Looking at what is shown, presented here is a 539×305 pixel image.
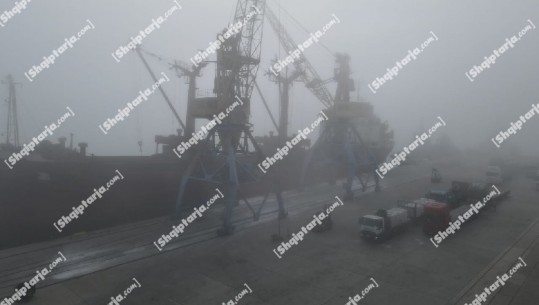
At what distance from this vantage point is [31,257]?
21734 mm

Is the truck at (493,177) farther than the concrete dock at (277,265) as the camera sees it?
Yes

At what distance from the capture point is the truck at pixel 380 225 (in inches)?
939

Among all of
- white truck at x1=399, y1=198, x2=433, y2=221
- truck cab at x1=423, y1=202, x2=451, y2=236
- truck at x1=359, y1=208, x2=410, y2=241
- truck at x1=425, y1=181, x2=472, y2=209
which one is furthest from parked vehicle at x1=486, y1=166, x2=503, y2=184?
truck at x1=359, y1=208, x2=410, y2=241

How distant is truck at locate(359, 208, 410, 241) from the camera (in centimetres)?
2384

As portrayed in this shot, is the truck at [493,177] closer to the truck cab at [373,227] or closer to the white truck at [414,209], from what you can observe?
the white truck at [414,209]

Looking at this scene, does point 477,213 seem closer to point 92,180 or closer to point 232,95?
point 232,95

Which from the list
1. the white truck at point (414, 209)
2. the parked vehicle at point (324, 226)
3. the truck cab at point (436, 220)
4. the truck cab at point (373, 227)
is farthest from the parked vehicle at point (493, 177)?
the truck cab at point (373, 227)

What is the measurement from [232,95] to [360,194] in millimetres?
24854

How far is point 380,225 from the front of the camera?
24000 mm

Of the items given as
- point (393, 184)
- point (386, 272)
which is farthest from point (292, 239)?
point (393, 184)

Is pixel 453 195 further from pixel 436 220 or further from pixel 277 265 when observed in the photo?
pixel 277 265

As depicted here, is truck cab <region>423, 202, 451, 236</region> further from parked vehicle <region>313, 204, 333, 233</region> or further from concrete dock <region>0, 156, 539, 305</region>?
parked vehicle <region>313, 204, 333, 233</region>

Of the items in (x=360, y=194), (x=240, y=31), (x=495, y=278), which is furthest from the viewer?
(x=360, y=194)

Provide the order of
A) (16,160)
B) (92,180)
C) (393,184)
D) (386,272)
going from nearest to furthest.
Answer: (386,272) → (16,160) → (92,180) → (393,184)
